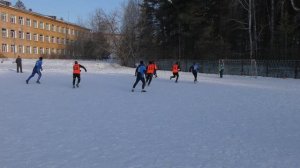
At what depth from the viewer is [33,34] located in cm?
8394

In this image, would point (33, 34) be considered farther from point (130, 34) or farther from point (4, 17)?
point (130, 34)

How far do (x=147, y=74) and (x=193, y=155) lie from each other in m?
15.2

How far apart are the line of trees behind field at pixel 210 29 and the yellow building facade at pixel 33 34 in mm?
24220

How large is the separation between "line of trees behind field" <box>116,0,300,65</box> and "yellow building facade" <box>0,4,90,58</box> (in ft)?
79.5

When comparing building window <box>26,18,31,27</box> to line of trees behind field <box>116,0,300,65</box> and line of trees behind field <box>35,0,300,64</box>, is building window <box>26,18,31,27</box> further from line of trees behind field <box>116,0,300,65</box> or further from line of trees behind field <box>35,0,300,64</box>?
line of trees behind field <box>116,0,300,65</box>

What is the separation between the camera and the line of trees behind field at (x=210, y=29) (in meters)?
37.9

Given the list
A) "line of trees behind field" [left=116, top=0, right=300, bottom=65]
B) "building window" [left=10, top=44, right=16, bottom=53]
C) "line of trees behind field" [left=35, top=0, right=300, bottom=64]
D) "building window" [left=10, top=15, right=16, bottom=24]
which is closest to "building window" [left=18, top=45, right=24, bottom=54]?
"building window" [left=10, top=44, right=16, bottom=53]

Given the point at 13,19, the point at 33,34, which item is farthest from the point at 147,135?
the point at 33,34

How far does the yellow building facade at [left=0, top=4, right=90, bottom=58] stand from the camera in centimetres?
7484

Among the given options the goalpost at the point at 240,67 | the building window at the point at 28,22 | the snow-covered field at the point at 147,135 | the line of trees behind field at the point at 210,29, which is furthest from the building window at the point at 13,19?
the snow-covered field at the point at 147,135

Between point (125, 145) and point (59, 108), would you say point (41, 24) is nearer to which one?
point (59, 108)

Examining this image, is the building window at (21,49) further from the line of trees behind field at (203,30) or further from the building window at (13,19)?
the line of trees behind field at (203,30)

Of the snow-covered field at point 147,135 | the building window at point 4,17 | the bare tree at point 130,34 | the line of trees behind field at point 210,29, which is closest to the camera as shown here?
the snow-covered field at point 147,135

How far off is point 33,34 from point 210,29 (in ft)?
164
